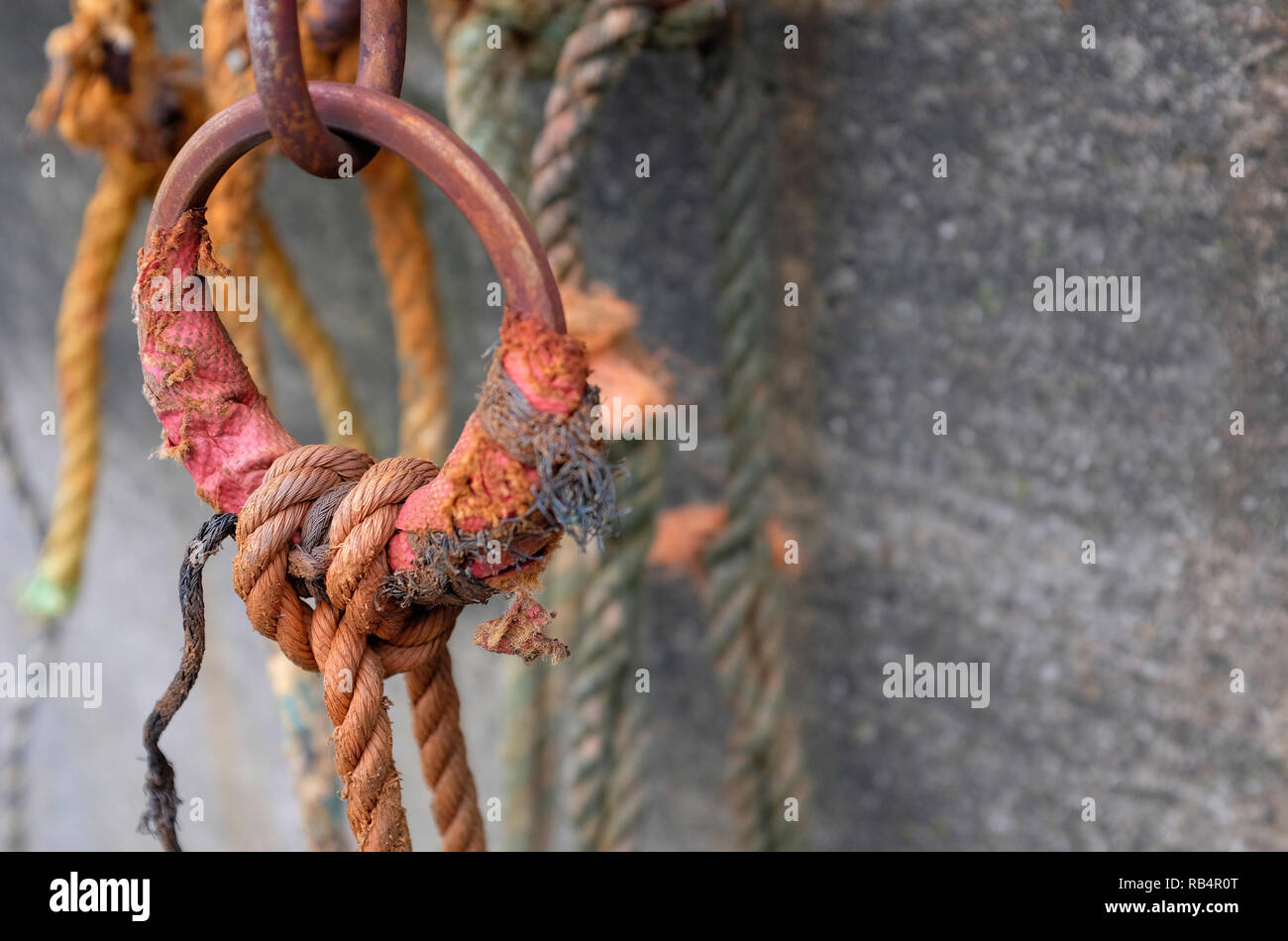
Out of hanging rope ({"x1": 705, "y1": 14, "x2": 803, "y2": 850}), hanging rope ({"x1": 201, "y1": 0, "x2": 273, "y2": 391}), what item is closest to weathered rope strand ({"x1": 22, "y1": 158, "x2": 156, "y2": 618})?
hanging rope ({"x1": 201, "y1": 0, "x2": 273, "y2": 391})

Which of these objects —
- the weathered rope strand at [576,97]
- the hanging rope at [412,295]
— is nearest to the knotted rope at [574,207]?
the weathered rope strand at [576,97]

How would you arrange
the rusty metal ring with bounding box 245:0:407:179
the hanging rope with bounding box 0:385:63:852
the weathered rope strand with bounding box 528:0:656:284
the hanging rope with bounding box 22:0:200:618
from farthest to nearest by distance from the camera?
the hanging rope with bounding box 0:385:63:852, the hanging rope with bounding box 22:0:200:618, the weathered rope strand with bounding box 528:0:656:284, the rusty metal ring with bounding box 245:0:407:179

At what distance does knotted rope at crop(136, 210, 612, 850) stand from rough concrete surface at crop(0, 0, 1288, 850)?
0.39 m

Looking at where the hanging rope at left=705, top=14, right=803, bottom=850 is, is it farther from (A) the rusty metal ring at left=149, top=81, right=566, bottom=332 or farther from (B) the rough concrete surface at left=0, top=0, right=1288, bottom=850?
(A) the rusty metal ring at left=149, top=81, right=566, bottom=332

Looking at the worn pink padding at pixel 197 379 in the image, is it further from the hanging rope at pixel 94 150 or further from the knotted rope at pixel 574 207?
the hanging rope at pixel 94 150

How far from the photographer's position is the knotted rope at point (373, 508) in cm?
25

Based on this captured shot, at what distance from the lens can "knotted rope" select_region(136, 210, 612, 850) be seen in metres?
0.25

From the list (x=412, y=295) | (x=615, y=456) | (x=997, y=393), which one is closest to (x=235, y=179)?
(x=412, y=295)

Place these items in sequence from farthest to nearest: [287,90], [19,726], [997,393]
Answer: [19,726]
[997,393]
[287,90]

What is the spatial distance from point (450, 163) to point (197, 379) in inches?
4.2

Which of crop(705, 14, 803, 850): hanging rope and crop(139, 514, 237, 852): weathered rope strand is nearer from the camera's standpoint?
crop(139, 514, 237, 852): weathered rope strand

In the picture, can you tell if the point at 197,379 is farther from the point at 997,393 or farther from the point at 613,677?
the point at 997,393

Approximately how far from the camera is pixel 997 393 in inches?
22.8
